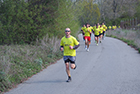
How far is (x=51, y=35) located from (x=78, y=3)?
418 inches

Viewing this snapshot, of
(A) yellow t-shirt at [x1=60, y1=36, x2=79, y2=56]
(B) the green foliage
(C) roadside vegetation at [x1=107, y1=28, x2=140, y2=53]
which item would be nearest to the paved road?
(A) yellow t-shirt at [x1=60, y1=36, x2=79, y2=56]

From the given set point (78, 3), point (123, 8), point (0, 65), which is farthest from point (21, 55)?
point (123, 8)

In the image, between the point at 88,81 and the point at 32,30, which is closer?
the point at 88,81

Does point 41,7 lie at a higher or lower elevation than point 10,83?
higher

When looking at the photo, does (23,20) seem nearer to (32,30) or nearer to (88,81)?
(32,30)

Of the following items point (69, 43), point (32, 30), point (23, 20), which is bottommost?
point (69, 43)

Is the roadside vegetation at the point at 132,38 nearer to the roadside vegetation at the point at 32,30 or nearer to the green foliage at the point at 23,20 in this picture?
the roadside vegetation at the point at 32,30

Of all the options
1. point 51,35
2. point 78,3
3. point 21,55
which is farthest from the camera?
point 78,3

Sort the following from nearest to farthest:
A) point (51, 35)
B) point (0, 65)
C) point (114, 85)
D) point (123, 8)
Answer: point (114, 85) < point (0, 65) < point (51, 35) < point (123, 8)

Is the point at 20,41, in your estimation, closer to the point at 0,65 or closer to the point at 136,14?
the point at 0,65

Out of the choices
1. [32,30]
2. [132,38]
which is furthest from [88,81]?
[132,38]

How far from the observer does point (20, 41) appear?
44.5 ft

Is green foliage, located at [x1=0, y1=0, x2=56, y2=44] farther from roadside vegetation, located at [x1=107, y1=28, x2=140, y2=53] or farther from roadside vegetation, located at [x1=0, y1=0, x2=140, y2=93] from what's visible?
roadside vegetation, located at [x1=107, y1=28, x2=140, y2=53]

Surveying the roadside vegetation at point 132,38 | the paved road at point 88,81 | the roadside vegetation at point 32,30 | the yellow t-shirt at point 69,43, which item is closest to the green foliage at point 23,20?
the roadside vegetation at point 32,30
